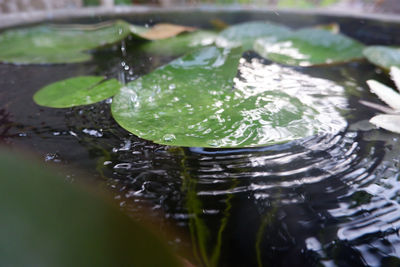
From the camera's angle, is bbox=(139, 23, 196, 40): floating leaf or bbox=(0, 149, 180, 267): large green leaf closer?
bbox=(0, 149, 180, 267): large green leaf

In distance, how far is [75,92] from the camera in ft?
1.55

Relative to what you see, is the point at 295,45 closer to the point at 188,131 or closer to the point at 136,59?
the point at 136,59

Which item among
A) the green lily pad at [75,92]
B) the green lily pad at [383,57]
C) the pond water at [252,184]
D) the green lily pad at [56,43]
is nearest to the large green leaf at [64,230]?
the pond water at [252,184]

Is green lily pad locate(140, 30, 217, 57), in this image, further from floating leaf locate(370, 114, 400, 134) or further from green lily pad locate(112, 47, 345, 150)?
floating leaf locate(370, 114, 400, 134)

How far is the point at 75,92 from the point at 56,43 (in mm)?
480

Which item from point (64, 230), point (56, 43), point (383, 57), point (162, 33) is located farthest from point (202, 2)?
point (64, 230)

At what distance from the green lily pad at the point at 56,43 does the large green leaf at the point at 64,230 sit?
51 cm

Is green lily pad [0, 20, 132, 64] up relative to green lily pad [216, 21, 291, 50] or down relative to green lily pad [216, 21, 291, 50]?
down

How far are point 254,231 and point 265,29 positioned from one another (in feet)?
2.65

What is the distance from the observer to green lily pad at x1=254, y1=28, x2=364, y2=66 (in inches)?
25.1

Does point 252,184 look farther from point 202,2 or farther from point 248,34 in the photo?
point 202,2

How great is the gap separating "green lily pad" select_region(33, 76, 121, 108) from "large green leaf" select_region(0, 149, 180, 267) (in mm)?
215

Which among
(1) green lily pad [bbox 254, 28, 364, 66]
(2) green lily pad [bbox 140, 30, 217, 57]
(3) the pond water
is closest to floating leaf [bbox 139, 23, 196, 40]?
(2) green lily pad [bbox 140, 30, 217, 57]

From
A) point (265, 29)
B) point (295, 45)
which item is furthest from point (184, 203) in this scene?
point (265, 29)
